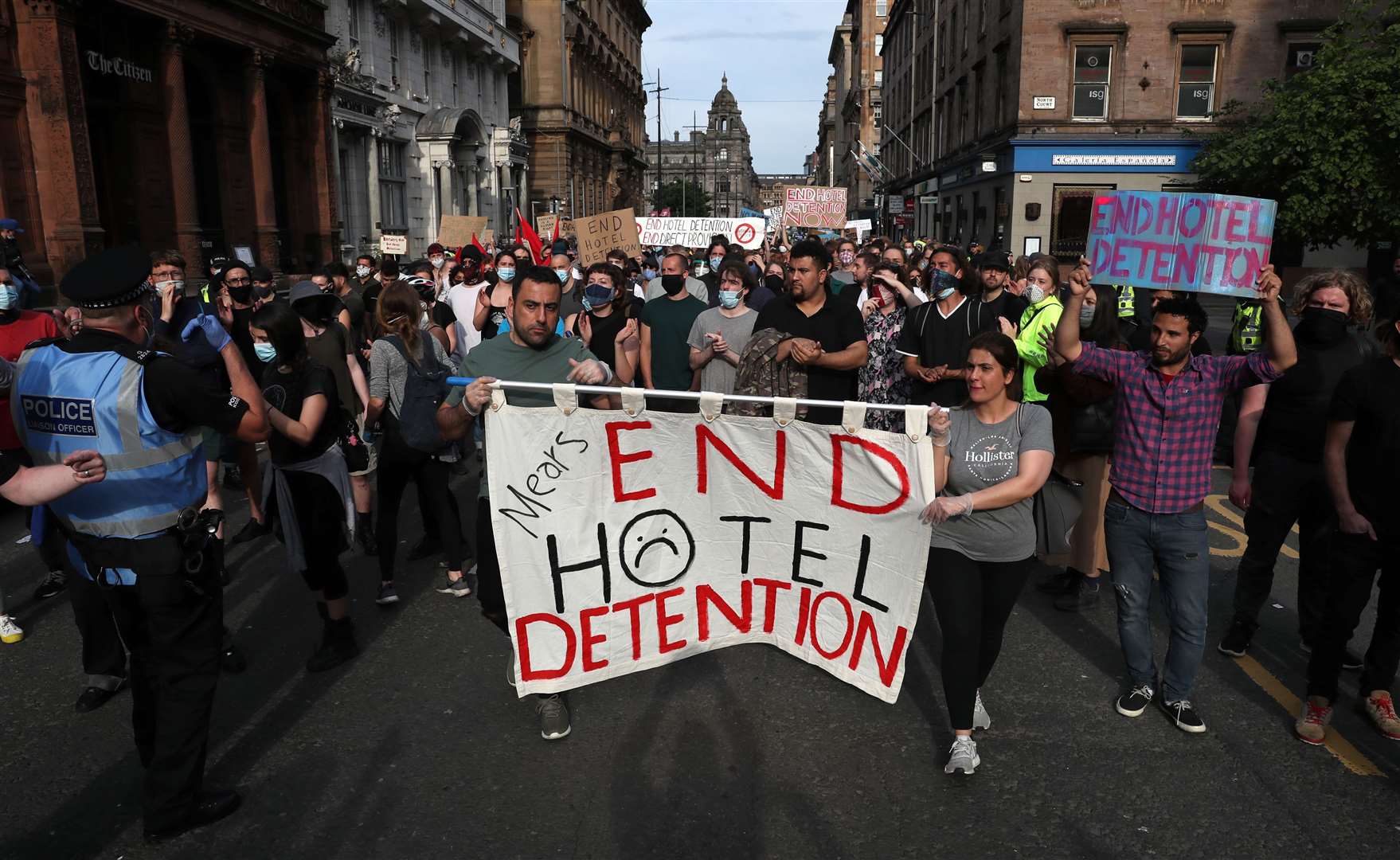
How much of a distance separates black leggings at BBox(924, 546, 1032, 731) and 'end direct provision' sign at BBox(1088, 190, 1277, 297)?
169 cm

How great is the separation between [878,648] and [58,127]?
16996 mm

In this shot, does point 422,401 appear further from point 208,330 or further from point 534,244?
point 534,244

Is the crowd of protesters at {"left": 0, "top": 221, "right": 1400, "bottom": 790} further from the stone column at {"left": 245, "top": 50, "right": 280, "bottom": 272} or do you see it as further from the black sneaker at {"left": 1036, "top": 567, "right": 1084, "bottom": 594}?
the stone column at {"left": 245, "top": 50, "right": 280, "bottom": 272}

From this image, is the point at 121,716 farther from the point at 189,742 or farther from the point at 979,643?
the point at 979,643

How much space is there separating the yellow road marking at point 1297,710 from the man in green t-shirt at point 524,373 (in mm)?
3274

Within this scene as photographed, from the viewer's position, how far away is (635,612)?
14.1ft

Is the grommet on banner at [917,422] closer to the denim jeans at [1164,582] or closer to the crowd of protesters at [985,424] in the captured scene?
the crowd of protesters at [985,424]

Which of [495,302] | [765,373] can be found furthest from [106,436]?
[495,302]

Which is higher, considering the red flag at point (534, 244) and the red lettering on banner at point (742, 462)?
the red flag at point (534, 244)

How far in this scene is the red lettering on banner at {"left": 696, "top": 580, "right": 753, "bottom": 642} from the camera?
4316 mm

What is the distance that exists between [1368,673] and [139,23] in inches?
871

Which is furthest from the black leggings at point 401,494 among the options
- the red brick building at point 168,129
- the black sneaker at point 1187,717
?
the red brick building at point 168,129

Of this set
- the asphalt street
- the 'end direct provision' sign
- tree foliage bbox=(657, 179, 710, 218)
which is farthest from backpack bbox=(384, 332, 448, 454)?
tree foliage bbox=(657, 179, 710, 218)

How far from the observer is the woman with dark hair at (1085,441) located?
529cm
